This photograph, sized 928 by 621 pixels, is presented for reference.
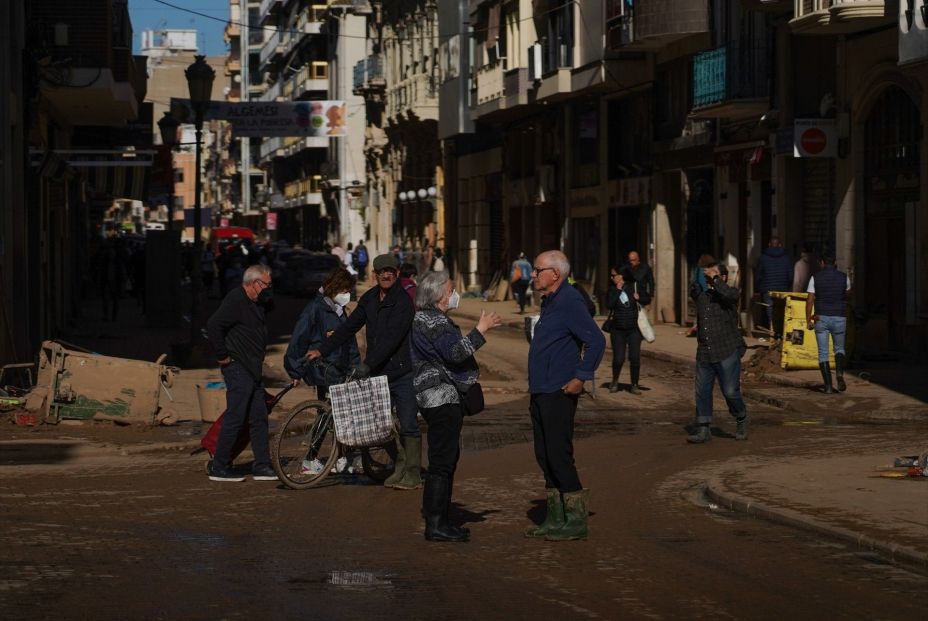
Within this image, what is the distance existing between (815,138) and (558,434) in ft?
61.0

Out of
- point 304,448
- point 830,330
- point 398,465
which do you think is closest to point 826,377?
point 830,330

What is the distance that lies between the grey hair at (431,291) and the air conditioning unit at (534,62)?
32309mm

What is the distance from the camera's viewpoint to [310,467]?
1284 cm

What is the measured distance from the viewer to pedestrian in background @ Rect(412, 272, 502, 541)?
10281 millimetres

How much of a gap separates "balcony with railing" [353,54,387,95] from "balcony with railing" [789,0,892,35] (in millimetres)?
44381

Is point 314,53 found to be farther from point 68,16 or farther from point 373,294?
point 373,294

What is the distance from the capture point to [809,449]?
1509 centimetres

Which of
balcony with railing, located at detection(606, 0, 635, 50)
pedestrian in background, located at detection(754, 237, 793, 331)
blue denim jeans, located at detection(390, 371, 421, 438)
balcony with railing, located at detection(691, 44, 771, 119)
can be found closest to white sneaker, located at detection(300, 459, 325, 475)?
blue denim jeans, located at detection(390, 371, 421, 438)

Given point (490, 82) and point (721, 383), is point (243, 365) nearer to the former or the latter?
point (721, 383)

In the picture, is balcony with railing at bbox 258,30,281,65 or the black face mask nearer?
the black face mask

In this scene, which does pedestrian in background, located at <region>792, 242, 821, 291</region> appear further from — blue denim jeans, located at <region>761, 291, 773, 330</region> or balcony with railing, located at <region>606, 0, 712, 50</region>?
balcony with railing, located at <region>606, 0, 712, 50</region>

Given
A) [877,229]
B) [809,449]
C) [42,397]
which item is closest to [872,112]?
[877,229]

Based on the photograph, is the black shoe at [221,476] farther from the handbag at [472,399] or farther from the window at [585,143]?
the window at [585,143]

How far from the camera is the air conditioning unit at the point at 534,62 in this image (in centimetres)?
4262
